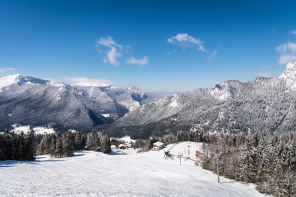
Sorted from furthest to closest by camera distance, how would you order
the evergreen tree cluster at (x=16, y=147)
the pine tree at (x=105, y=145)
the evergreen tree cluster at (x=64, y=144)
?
the pine tree at (x=105, y=145) → the evergreen tree cluster at (x=64, y=144) → the evergreen tree cluster at (x=16, y=147)

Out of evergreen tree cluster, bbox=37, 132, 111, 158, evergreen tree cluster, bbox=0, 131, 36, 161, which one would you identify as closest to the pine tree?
evergreen tree cluster, bbox=37, 132, 111, 158

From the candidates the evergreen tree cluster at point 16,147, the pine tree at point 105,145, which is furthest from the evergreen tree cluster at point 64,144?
the evergreen tree cluster at point 16,147

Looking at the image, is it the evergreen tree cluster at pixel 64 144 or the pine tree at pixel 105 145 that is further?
the pine tree at pixel 105 145

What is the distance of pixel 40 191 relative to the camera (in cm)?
2048

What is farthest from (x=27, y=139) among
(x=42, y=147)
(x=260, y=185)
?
(x=260, y=185)

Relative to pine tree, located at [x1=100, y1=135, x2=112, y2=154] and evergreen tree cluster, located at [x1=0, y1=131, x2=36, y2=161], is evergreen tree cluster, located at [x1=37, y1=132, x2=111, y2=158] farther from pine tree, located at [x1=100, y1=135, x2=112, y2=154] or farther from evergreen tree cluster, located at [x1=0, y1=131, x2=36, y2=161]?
evergreen tree cluster, located at [x1=0, y1=131, x2=36, y2=161]

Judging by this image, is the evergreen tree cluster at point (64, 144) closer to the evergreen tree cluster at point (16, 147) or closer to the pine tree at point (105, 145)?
the pine tree at point (105, 145)

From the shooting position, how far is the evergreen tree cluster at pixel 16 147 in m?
49.0

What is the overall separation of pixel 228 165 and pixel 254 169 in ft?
27.0

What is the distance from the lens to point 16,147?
172ft

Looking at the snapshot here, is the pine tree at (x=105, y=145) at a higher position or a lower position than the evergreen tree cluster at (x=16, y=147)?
lower

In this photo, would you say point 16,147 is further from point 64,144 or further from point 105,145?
point 105,145

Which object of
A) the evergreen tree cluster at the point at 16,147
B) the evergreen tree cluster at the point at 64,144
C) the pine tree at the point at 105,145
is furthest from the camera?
the pine tree at the point at 105,145

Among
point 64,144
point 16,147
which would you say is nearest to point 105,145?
point 64,144
